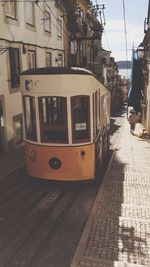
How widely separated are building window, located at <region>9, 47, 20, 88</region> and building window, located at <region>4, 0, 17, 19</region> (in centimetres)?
141

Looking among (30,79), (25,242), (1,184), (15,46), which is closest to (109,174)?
(1,184)

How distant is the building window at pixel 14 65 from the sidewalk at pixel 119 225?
234 inches

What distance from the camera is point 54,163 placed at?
28.9ft

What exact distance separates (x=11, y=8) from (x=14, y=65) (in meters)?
2.40

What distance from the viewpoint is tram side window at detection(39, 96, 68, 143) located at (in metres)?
8.56

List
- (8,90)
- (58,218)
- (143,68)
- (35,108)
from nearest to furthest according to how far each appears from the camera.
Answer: (58,218) → (35,108) → (8,90) → (143,68)

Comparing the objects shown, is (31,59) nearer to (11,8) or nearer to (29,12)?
(29,12)

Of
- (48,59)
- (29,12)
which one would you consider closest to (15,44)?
(29,12)

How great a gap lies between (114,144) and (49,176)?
9620 millimetres

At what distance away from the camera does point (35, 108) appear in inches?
344

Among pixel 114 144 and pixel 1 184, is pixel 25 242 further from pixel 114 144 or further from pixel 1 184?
pixel 114 144

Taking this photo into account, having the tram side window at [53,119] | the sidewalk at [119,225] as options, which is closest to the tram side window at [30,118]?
the tram side window at [53,119]

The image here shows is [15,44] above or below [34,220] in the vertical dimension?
above

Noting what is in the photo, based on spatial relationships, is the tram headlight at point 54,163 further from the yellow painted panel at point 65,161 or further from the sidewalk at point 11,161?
the sidewalk at point 11,161
